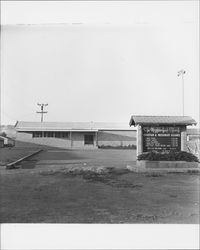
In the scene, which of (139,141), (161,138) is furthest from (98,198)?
(161,138)

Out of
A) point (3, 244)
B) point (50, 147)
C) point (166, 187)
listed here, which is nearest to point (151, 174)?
point (166, 187)

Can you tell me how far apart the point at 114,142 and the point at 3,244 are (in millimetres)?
33557

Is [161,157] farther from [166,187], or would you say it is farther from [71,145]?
[71,145]

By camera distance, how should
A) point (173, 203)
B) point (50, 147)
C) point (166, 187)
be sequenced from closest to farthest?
point (173, 203) < point (166, 187) < point (50, 147)

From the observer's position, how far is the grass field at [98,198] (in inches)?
219

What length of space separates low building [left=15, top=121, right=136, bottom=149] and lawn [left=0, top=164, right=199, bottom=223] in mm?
24836

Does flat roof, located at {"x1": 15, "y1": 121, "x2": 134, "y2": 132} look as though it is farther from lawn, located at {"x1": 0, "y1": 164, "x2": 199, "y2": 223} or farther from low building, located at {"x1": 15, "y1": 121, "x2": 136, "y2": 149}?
lawn, located at {"x1": 0, "y1": 164, "x2": 199, "y2": 223}

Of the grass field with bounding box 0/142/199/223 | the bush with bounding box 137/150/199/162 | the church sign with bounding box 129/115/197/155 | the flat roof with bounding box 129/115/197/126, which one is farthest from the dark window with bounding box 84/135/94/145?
the grass field with bounding box 0/142/199/223

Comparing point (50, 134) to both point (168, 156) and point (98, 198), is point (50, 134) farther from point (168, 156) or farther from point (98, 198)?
point (98, 198)

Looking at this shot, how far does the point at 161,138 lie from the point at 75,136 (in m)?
23.7

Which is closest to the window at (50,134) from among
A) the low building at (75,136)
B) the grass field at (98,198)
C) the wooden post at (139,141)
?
the low building at (75,136)

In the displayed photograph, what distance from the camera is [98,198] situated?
719 centimetres

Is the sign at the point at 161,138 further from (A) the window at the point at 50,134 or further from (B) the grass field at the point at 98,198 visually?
(A) the window at the point at 50,134

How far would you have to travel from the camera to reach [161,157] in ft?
42.8
